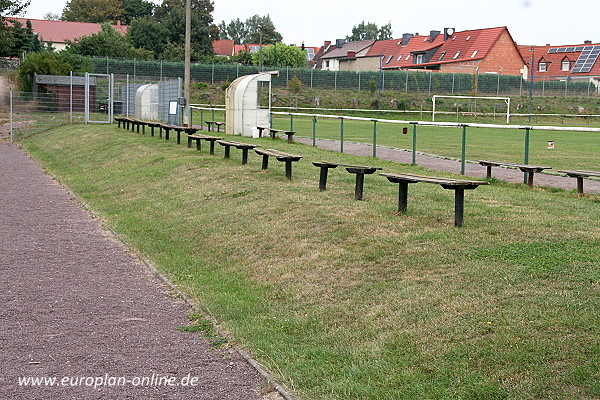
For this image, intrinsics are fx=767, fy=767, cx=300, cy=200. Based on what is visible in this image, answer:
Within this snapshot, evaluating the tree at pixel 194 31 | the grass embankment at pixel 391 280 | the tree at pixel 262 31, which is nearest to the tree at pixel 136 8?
the tree at pixel 262 31

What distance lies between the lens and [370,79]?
6869 cm

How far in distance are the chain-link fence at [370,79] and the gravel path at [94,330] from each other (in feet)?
168

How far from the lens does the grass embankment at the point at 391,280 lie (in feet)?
17.0

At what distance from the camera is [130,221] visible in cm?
1245

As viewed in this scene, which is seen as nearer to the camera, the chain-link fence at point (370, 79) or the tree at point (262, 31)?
the chain-link fence at point (370, 79)

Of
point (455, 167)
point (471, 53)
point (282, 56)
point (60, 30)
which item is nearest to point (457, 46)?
point (471, 53)

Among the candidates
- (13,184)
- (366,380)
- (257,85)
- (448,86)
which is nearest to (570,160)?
(257,85)

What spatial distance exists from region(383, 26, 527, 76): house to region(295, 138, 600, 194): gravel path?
59.9 metres

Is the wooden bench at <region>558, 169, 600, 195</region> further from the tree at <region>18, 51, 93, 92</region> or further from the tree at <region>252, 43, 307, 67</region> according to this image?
the tree at <region>252, 43, 307, 67</region>

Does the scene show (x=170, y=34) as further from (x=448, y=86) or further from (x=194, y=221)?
(x=194, y=221)

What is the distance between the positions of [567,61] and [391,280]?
311 ft

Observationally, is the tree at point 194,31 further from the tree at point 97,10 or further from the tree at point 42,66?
the tree at point 42,66

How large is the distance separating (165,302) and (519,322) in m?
3.61

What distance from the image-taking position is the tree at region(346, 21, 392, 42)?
145 meters
